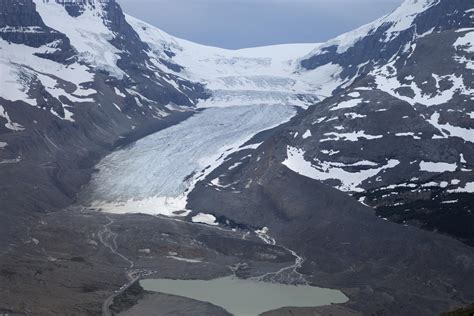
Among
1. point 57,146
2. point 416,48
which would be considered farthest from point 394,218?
point 57,146

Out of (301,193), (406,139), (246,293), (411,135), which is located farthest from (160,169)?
(246,293)

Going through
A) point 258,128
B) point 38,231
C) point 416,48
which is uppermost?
point 416,48

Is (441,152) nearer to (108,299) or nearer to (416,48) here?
(416,48)

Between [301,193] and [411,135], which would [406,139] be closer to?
[411,135]

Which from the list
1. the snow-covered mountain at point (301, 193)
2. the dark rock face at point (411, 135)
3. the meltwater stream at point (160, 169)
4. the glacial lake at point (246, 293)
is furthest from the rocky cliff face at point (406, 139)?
the glacial lake at point (246, 293)

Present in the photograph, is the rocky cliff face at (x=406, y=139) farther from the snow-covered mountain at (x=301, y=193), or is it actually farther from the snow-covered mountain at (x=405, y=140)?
the snow-covered mountain at (x=301, y=193)
